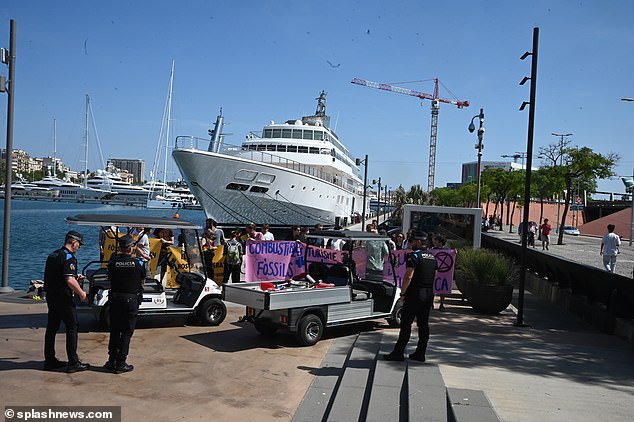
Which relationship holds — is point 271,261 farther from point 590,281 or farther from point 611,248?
point 611,248

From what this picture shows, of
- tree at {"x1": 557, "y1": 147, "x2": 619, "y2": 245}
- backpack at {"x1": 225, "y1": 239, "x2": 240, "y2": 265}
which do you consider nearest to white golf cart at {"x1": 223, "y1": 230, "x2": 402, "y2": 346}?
backpack at {"x1": 225, "y1": 239, "x2": 240, "y2": 265}

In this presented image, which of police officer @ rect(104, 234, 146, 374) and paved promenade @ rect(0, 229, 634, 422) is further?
police officer @ rect(104, 234, 146, 374)

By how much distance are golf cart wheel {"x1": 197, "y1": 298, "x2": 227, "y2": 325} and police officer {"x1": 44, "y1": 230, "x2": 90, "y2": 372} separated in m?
3.12

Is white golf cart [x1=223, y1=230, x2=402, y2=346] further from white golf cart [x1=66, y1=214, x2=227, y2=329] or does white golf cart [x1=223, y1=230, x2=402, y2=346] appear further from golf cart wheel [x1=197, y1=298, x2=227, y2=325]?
white golf cart [x1=66, y1=214, x2=227, y2=329]

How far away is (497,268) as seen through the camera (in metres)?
12.0

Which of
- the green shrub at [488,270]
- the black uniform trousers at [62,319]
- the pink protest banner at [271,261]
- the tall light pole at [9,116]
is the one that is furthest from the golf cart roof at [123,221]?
the green shrub at [488,270]

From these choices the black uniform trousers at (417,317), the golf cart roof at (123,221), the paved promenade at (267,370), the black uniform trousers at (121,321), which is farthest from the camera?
the golf cart roof at (123,221)

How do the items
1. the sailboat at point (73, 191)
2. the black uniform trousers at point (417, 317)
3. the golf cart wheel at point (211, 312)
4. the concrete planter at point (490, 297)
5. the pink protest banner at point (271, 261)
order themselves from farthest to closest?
the sailboat at point (73, 191), the pink protest banner at point (271, 261), the concrete planter at point (490, 297), the golf cart wheel at point (211, 312), the black uniform trousers at point (417, 317)

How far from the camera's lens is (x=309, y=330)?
28.6 feet

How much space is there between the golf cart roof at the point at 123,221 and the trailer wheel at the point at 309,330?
2870 mm

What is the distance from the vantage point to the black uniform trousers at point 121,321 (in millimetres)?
6812

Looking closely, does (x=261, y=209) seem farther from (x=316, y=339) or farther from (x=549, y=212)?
(x=549, y=212)

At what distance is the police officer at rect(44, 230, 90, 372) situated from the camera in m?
6.62

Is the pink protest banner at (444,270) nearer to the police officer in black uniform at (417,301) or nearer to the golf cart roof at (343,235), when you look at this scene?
the golf cart roof at (343,235)
